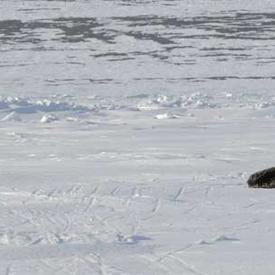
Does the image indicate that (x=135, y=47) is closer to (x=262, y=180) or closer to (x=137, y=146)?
(x=137, y=146)

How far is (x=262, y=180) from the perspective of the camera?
7.15 m

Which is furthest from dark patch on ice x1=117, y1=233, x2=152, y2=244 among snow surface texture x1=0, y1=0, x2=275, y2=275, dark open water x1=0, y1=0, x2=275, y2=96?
dark open water x1=0, y1=0, x2=275, y2=96

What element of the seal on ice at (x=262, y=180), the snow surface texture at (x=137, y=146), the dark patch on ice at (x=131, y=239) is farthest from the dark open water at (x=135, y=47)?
the dark patch on ice at (x=131, y=239)

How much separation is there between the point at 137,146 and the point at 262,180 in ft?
10.8

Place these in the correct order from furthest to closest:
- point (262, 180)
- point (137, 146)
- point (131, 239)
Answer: point (137, 146), point (262, 180), point (131, 239)

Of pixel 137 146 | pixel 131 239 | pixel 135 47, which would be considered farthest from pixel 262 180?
pixel 135 47

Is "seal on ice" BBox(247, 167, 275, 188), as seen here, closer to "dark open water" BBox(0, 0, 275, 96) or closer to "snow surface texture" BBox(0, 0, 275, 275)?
"snow surface texture" BBox(0, 0, 275, 275)

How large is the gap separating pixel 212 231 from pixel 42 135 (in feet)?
21.4

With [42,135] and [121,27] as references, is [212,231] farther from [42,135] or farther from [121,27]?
[121,27]

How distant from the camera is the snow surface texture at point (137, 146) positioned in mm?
4809

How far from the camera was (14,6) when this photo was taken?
33.2 metres

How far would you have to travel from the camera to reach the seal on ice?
23.3 feet

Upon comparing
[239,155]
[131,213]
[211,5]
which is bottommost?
[211,5]

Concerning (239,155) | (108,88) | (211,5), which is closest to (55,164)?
(239,155)
